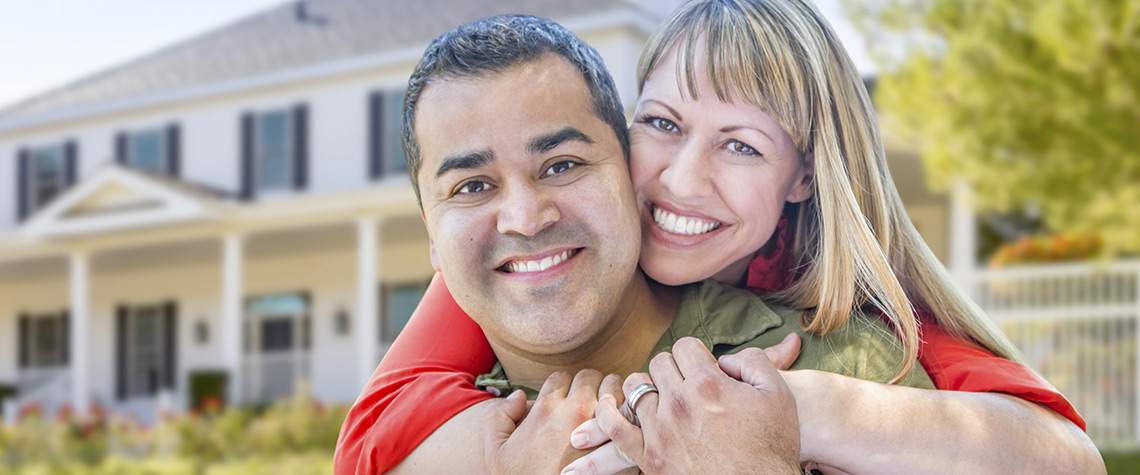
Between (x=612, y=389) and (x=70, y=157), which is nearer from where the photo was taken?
(x=612, y=389)

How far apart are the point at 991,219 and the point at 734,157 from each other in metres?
13.6

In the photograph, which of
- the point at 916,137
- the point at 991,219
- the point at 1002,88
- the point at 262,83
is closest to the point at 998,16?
the point at 1002,88

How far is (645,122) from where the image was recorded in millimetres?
2053

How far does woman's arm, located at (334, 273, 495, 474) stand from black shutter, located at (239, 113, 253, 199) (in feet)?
47.8

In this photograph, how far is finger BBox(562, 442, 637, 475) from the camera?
1.70 m

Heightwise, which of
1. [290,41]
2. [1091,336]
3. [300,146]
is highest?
[290,41]

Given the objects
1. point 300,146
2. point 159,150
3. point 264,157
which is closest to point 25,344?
point 159,150

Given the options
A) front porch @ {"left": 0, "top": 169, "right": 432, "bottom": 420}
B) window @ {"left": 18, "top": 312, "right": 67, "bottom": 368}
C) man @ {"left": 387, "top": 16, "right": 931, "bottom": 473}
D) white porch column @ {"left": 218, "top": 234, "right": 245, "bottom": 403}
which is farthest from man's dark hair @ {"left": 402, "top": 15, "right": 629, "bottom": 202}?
window @ {"left": 18, "top": 312, "right": 67, "bottom": 368}

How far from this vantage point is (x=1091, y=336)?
10234 mm

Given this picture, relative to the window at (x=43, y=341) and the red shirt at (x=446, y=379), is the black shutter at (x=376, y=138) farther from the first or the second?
the red shirt at (x=446, y=379)

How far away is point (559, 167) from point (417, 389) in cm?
51

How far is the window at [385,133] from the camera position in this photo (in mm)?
15242

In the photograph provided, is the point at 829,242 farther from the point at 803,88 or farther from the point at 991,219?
the point at 991,219

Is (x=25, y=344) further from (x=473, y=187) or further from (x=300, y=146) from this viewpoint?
(x=473, y=187)
